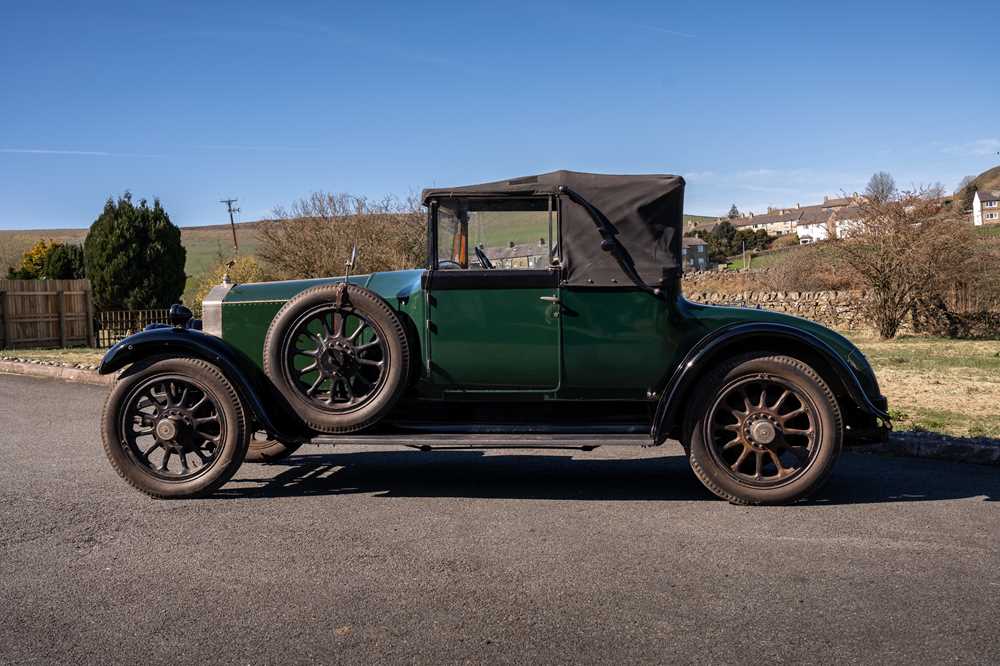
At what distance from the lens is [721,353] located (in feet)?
18.0

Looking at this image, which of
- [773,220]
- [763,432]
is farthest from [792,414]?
[773,220]

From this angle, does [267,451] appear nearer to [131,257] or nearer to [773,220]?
[131,257]

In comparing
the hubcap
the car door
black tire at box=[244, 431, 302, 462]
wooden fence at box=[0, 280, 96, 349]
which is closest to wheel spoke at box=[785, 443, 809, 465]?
the hubcap

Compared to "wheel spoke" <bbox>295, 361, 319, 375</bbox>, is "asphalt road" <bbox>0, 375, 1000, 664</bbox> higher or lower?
lower

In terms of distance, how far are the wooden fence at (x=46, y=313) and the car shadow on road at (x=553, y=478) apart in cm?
2072

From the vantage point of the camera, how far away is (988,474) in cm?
614

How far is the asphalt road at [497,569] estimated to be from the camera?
3283 millimetres

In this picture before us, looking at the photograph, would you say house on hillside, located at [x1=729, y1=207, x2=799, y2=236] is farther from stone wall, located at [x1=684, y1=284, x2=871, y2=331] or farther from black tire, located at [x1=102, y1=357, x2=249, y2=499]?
black tire, located at [x1=102, y1=357, x2=249, y2=499]

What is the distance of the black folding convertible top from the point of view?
217 inches

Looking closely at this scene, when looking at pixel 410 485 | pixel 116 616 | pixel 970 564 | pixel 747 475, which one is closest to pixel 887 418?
pixel 747 475

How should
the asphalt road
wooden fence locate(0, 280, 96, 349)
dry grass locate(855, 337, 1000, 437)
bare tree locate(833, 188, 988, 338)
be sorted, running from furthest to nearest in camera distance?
wooden fence locate(0, 280, 96, 349) < bare tree locate(833, 188, 988, 338) < dry grass locate(855, 337, 1000, 437) < the asphalt road

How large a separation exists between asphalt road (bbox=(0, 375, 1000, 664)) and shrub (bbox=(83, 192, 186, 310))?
22.3 m

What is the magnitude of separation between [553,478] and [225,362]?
2475 mm

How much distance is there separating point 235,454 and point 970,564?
4.28 m
